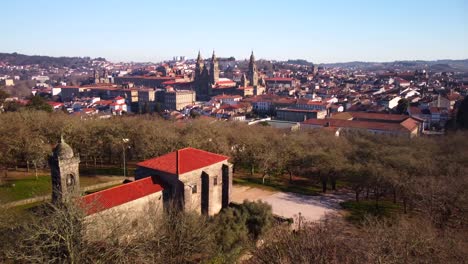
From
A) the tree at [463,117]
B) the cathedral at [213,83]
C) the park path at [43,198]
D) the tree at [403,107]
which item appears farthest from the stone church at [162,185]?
the cathedral at [213,83]

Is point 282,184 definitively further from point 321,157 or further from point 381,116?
point 381,116

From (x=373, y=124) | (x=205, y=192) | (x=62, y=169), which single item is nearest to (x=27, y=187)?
(x=62, y=169)

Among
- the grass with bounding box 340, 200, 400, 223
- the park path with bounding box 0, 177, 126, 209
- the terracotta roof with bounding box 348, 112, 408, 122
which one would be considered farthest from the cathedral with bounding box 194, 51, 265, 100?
the grass with bounding box 340, 200, 400, 223

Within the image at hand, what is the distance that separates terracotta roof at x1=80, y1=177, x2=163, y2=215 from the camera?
1855 centimetres

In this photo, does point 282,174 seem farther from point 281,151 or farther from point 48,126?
point 48,126

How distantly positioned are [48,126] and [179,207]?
64.7ft

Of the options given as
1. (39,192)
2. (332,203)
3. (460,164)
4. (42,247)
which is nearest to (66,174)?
(42,247)

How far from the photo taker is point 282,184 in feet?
115

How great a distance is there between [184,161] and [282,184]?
13204 millimetres

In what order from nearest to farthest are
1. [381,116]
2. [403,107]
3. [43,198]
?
[43,198] → [381,116] → [403,107]

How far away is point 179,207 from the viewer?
2306 centimetres

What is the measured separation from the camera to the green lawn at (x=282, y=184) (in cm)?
3300

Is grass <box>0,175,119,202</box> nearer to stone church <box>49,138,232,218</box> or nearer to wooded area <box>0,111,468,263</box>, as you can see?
wooded area <box>0,111,468,263</box>

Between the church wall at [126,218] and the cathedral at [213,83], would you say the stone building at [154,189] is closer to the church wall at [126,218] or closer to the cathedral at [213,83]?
the church wall at [126,218]
